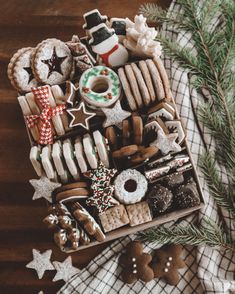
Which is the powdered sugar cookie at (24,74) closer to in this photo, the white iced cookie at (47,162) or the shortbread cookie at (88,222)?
the white iced cookie at (47,162)

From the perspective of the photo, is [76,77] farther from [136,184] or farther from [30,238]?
[30,238]

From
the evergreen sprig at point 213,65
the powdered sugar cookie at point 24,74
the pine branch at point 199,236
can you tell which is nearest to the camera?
the evergreen sprig at point 213,65

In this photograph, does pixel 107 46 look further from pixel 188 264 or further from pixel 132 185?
pixel 188 264

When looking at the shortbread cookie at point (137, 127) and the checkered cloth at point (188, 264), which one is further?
the checkered cloth at point (188, 264)

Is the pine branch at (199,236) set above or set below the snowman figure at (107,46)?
below

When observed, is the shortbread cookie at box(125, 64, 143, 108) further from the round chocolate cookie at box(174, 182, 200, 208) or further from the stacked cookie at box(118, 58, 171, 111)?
the round chocolate cookie at box(174, 182, 200, 208)

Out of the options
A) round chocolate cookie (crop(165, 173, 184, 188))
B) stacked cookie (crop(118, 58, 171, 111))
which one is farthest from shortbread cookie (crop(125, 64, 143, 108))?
round chocolate cookie (crop(165, 173, 184, 188))

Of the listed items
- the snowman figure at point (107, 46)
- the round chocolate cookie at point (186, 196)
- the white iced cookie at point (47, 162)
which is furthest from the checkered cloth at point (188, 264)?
the white iced cookie at point (47, 162)
